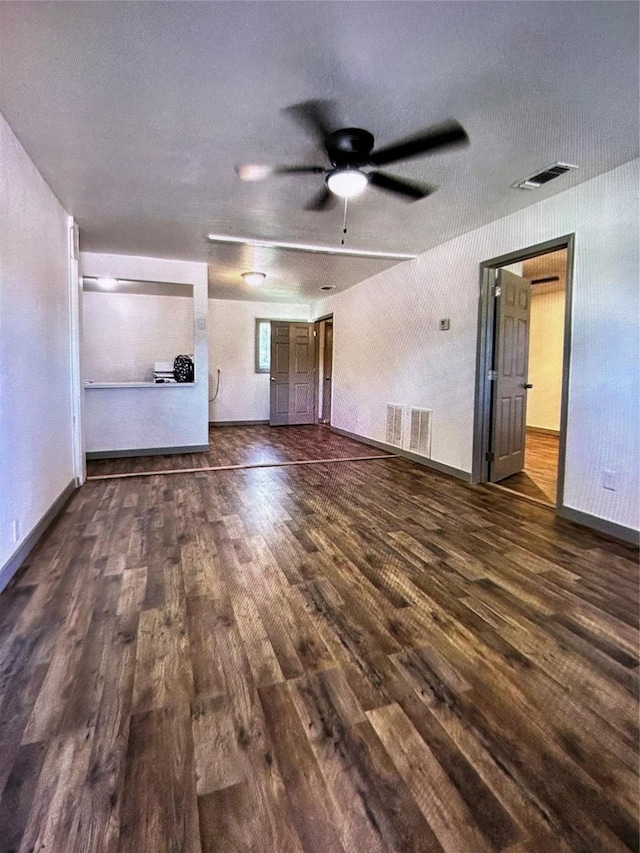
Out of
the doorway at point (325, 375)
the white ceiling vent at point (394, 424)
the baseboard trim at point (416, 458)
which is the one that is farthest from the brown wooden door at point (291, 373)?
the white ceiling vent at point (394, 424)

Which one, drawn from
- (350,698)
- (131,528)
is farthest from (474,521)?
(131,528)

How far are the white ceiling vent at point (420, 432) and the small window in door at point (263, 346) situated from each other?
4.09 metres

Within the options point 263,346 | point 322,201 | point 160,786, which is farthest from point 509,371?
point 263,346

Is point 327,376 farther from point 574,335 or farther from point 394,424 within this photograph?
point 574,335

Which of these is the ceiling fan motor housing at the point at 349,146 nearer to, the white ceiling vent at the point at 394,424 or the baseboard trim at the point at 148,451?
the white ceiling vent at the point at 394,424

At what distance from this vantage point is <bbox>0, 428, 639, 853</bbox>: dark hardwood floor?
109cm

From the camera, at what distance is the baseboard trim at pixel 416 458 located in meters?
4.55

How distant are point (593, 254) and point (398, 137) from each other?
1.71 metres

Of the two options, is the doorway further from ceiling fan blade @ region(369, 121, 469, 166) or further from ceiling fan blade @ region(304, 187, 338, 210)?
ceiling fan blade @ region(369, 121, 469, 166)

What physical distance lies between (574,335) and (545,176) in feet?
3.82

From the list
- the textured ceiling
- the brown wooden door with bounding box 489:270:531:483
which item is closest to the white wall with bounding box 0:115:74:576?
the textured ceiling

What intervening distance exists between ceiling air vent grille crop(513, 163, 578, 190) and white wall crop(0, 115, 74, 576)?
333cm

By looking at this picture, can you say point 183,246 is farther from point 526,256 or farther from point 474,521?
point 474,521

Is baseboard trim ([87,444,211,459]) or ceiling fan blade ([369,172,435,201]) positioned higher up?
ceiling fan blade ([369,172,435,201])
